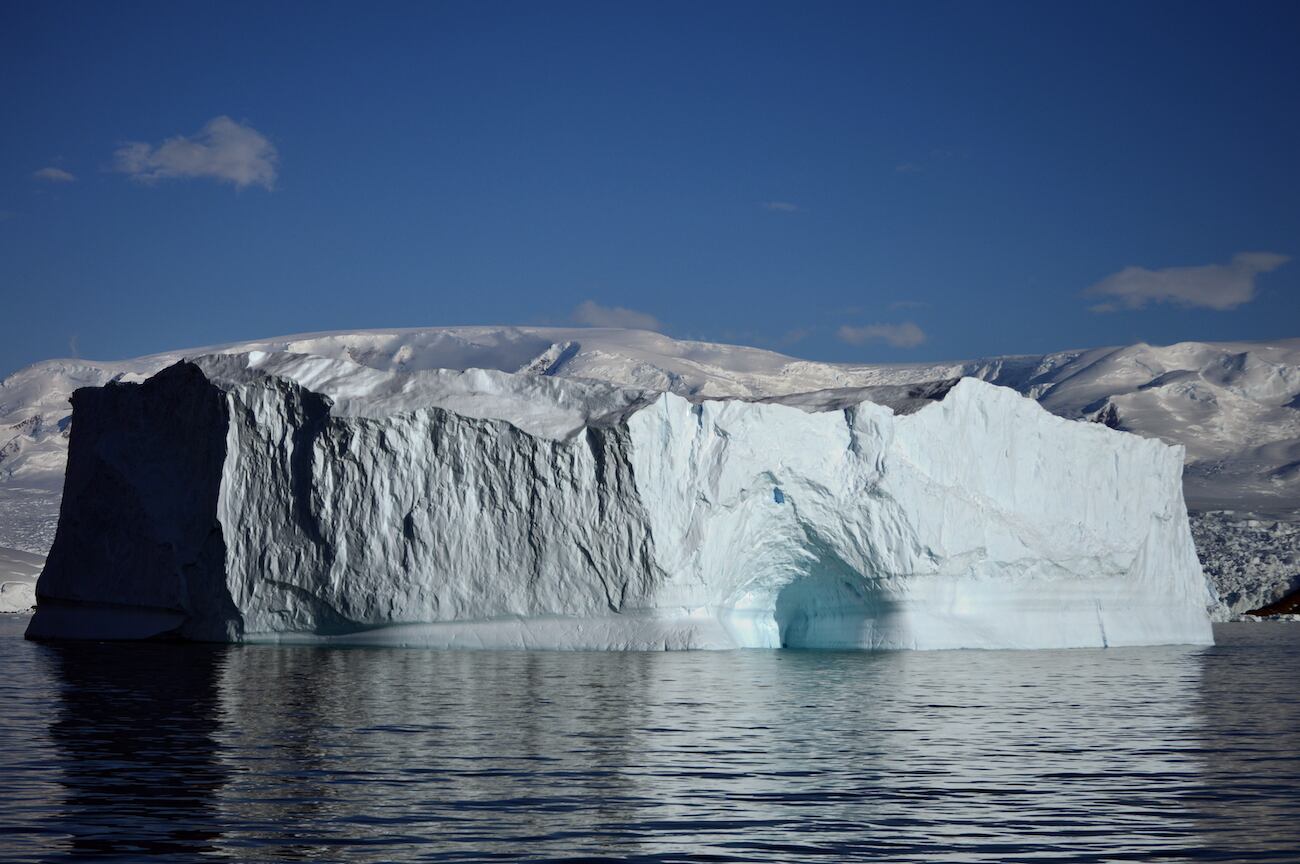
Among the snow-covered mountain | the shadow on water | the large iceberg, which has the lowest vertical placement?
the shadow on water

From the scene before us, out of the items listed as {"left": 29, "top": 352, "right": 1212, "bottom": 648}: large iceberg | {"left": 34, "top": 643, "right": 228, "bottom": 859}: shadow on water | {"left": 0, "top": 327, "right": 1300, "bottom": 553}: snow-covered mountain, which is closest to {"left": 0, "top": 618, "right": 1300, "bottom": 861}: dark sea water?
{"left": 34, "top": 643, "right": 228, "bottom": 859}: shadow on water

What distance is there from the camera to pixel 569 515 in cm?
1742

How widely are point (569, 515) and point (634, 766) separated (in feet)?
33.9

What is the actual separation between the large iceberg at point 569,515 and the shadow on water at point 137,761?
4.21m

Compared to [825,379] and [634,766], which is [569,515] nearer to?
[634,766]

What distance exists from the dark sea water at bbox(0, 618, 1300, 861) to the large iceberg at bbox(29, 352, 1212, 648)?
12.2ft

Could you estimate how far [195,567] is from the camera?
18.3m

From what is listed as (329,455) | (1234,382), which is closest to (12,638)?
(329,455)

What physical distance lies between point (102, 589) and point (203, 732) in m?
12.8

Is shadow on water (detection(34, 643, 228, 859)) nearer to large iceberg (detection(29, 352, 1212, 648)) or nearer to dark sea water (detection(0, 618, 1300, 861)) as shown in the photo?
dark sea water (detection(0, 618, 1300, 861))

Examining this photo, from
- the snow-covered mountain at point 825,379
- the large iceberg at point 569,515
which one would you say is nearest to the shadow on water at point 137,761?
the large iceberg at point 569,515

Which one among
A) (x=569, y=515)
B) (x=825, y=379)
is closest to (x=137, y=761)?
(x=569, y=515)

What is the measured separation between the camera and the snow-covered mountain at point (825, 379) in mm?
52000

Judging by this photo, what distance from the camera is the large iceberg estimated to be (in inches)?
685
